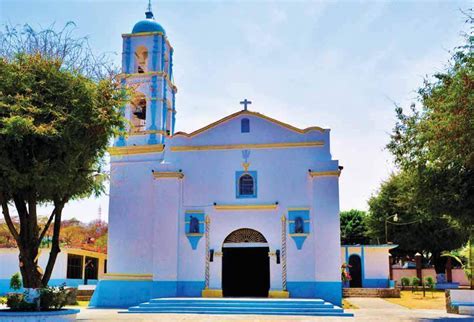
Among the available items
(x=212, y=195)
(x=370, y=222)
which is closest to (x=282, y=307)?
(x=212, y=195)

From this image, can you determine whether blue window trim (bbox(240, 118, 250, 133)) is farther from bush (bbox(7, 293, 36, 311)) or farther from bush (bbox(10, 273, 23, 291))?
bush (bbox(10, 273, 23, 291))

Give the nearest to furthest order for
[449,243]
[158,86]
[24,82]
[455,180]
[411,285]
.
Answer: [24,82], [455,180], [158,86], [411,285], [449,243]

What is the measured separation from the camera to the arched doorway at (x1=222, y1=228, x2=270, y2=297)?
21969 mm

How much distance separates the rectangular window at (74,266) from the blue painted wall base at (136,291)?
1260 centimetres

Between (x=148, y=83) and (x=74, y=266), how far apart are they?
16.6 m

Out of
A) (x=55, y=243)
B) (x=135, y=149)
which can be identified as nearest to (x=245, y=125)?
(x=135, y=149)

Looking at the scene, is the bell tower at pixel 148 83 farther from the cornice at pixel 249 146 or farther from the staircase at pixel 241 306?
the staircase at pixel 241 306

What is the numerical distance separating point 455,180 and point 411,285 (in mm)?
21785

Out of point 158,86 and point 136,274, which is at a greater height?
point 158,86

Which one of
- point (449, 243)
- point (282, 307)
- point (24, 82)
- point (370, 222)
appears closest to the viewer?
point (24, 82)

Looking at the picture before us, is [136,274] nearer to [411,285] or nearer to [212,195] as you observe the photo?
[212,195]

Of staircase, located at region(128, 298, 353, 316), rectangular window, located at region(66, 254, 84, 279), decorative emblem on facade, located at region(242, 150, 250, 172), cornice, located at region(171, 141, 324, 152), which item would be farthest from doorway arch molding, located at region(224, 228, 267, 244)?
rectangular window, located at region(66, 254, 84, 279)

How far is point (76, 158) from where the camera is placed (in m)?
14.7

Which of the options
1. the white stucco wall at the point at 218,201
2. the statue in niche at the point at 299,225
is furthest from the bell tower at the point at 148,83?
the statue in niche at the point at 299,225
